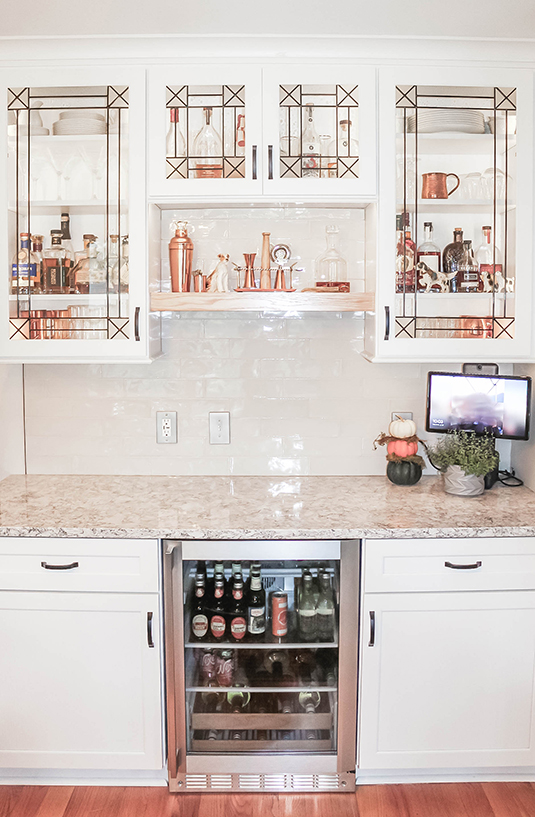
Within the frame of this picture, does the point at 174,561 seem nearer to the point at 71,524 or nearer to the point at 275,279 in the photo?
the point at 71,524

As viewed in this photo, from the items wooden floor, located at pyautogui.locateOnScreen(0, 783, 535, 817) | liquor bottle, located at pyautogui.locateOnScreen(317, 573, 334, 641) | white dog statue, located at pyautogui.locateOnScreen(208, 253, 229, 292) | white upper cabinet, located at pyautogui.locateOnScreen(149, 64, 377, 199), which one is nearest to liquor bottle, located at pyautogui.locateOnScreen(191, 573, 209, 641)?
liquor bottle, located at pyautogui.locateOnScreen(317, 573, 334, 641)

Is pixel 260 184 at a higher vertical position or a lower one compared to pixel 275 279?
higher

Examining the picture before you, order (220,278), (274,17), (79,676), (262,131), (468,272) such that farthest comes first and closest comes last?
(220,278)
(468,272)
(262,131)
(79,676)
(274,17)

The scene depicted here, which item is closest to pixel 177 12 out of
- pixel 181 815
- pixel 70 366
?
pixel 70 366

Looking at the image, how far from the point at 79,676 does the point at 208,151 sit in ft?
6.01

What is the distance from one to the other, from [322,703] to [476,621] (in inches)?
24.5

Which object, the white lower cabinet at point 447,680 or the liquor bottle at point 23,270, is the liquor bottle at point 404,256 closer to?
the white lower cabinet at point 447,680

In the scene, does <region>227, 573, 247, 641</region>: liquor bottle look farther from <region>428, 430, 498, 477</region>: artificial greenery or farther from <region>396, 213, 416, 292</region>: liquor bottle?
<region>396, 213, 416, 292</region>: liquor bottle

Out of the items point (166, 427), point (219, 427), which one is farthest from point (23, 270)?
point (219, 427)

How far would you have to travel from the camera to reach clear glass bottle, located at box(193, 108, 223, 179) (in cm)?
231

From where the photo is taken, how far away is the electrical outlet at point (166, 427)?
2729 mm

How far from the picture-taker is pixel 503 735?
7.25 ft

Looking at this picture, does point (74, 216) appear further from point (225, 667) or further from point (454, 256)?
point (225, 667)

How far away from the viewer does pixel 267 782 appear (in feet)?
7.24
